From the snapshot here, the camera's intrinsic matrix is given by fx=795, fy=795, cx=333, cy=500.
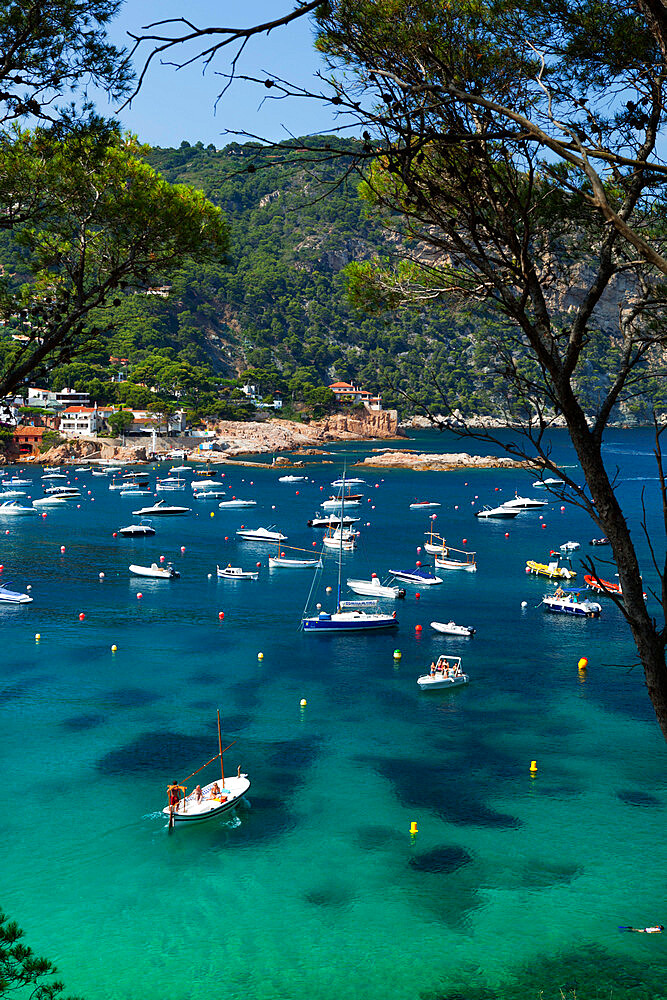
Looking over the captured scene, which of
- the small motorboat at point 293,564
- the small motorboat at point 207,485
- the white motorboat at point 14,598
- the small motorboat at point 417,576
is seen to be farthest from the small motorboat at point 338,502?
the white motorboat at point 14,598

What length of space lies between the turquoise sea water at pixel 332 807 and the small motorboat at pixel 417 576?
20.9 ft

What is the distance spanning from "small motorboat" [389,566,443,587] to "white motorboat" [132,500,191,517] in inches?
1411

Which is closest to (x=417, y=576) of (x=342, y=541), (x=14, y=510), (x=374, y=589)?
(x=374, y=589)

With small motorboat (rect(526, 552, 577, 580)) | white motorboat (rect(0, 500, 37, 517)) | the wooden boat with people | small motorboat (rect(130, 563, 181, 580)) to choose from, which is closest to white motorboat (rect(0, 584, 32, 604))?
small motorboat (rect(130, 563, 181, 580))

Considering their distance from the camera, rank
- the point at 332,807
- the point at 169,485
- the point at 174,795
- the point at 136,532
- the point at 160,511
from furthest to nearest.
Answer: the point at 169,485 → the point at 160,511 → the point at 136,532 → the point at 332,807 → the point at 174,795

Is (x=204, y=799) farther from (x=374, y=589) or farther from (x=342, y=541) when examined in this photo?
(x=342, y=541)

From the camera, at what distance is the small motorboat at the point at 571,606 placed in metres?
52.3

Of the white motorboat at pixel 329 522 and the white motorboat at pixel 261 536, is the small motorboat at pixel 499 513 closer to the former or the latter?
the white motorboat at pixel 329 522

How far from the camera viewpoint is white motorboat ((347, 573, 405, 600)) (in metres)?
56.2

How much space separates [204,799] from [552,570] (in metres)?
41.8

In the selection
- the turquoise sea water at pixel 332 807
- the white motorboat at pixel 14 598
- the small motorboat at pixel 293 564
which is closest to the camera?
the turquoise sea water at pixel 332 807

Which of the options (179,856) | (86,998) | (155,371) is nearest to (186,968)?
(86,998)

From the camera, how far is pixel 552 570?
2463 inches

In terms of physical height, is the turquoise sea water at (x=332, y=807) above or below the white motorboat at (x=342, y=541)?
below
